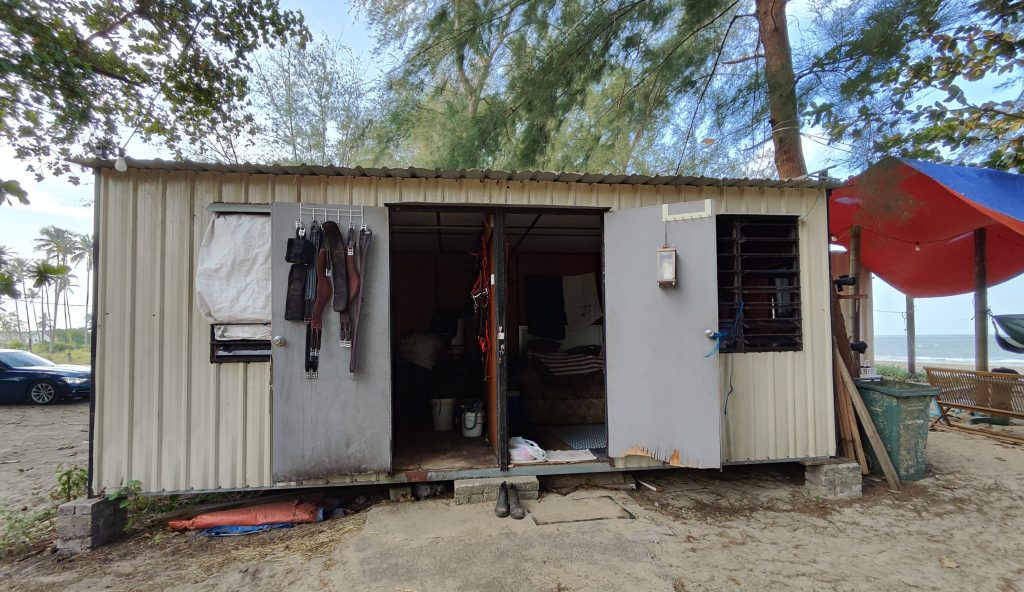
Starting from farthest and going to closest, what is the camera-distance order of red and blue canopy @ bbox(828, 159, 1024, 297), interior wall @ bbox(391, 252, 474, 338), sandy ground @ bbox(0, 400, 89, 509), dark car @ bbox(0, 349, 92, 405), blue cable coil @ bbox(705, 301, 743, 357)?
dark car @ bbox(0, 349, 92, 405) < interior wall @ bbox(391, 252, 474, 338) < red and blue canopy @ bbox(828, 159, 1024, 297) < sandy ground @ bbox(0, 400, 89, 509) < blue cable coil @ bbox(705, 301, 743, 357)

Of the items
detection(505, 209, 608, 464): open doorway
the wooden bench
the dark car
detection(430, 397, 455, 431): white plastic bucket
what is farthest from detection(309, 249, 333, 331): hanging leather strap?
the dark car

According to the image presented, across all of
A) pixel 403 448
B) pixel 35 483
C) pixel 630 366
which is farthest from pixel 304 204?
pixel 35 483

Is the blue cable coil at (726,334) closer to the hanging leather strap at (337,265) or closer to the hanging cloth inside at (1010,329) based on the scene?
the hanging leather strap at (337,265)

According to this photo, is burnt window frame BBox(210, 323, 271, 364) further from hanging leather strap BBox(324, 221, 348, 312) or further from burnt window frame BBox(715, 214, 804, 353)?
burnt window frame BBox(715, 214, 804, 353)

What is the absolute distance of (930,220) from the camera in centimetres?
670

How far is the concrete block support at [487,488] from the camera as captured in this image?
3.88m

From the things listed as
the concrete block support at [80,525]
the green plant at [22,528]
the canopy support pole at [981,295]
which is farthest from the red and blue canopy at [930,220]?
the green plant at [22,528]

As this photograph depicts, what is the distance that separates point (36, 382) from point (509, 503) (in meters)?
10.9

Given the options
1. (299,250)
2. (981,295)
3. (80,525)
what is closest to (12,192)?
(299,250)

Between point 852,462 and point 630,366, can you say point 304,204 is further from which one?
point 852,462

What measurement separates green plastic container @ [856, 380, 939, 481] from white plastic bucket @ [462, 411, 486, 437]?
3673mm

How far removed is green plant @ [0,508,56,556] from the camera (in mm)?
3488

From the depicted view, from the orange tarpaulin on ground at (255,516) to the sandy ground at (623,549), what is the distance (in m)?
0.12

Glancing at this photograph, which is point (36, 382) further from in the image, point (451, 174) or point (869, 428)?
point (869, 428)
